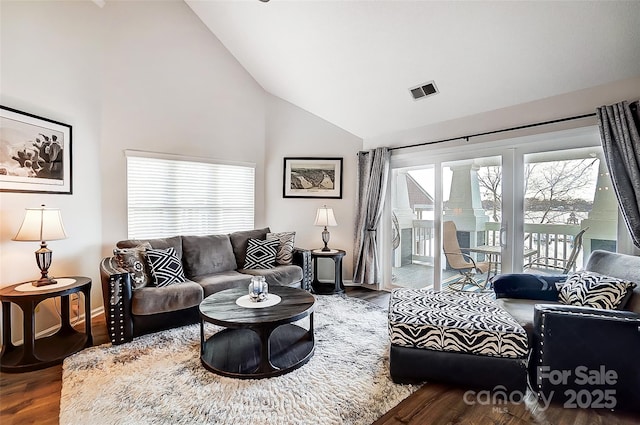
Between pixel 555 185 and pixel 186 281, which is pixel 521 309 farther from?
pixel 186 281

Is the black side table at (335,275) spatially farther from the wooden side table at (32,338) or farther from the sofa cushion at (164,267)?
the wooden side table at (32,338)

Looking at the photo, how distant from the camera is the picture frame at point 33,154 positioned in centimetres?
258

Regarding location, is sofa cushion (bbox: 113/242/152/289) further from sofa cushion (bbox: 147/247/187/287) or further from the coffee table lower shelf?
the coffee table lower shelf

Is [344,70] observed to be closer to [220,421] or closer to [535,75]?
[535,75]

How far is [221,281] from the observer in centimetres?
336

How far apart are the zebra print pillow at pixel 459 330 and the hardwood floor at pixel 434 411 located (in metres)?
0.31

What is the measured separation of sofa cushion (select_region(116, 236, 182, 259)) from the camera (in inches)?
132

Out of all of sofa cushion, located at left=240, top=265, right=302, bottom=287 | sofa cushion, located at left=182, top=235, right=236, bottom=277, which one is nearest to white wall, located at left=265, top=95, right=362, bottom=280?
sofa cushion, located at left=240, top=265, right=302, bottom=287

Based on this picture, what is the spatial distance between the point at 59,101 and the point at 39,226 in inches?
54.9

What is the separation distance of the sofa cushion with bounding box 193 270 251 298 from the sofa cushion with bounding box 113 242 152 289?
0.53 m

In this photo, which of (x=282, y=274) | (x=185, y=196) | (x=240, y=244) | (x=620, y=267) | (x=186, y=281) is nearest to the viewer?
(x=620, y=267)

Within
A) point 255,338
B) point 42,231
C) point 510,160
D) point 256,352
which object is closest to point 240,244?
point 255,338

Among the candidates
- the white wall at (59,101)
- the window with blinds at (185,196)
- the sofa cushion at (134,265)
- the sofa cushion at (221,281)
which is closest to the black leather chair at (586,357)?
the sofa cushion at (221,281)

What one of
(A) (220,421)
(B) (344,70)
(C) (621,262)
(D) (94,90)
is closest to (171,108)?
(D) (94,90)
